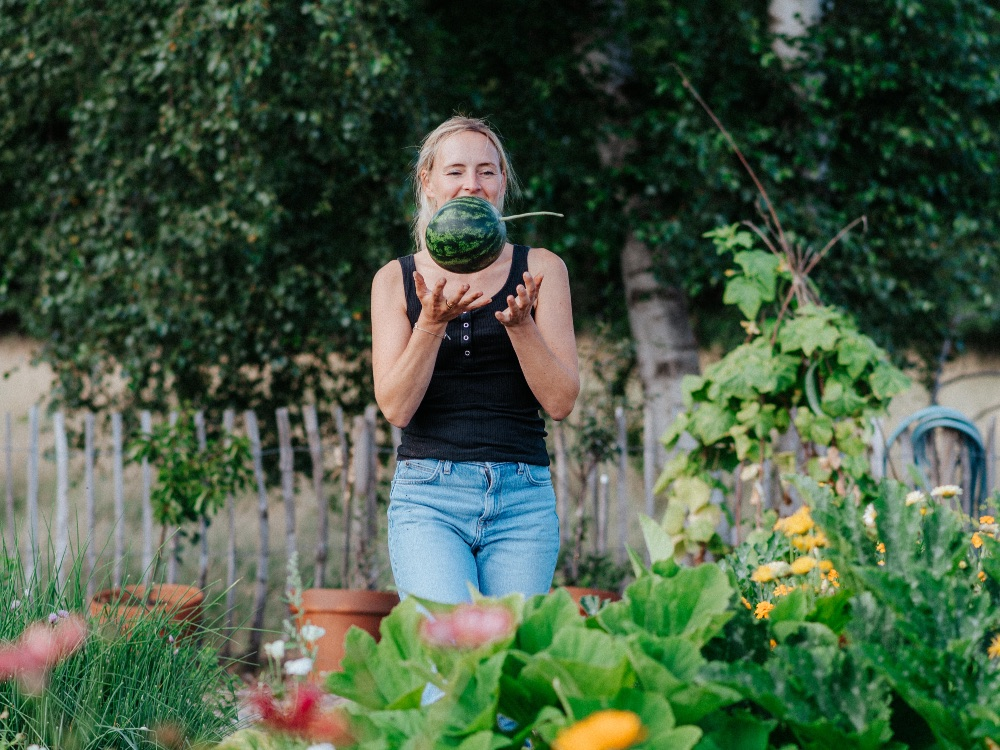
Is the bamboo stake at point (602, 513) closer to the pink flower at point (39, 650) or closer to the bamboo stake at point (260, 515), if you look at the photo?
the bamboo stake at point (260, 515)

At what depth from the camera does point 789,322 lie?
12.5ft

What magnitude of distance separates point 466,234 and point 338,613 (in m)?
2.77

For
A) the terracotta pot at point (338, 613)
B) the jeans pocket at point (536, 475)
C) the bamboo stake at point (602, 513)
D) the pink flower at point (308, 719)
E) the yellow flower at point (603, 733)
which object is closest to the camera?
the yellow flower at point (603, 733)

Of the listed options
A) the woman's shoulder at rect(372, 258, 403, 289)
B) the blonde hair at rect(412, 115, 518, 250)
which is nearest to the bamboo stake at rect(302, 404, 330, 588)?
the blonde hair at rect(412, 115, 518, 250)

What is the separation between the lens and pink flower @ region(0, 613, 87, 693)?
6.50 feet

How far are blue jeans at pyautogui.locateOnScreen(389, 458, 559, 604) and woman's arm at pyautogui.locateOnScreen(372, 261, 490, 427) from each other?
0.15 metres

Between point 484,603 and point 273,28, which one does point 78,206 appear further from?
point 484,603

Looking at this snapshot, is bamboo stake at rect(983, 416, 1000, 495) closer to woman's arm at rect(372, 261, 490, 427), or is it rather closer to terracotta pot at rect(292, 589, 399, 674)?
terracotta pot at rect(292, 589, 399, 674)

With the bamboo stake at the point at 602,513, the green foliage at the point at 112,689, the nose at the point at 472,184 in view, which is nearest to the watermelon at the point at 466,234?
the nose at the point at 472,184

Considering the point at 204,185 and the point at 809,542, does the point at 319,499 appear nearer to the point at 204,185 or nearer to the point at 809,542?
the point at 204,185

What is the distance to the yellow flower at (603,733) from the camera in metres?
1.06

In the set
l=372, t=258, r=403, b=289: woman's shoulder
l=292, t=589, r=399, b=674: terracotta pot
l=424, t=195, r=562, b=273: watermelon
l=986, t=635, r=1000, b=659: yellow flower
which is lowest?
l=292, t=589, r=399, b=674: terracotta pot

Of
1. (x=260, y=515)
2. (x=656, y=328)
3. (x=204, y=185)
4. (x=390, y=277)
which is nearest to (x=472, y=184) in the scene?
(x=390, y=277)

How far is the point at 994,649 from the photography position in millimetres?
1417
